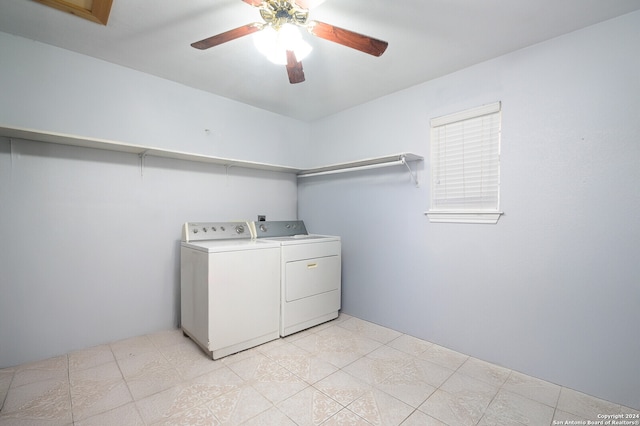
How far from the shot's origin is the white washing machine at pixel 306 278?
2.51 metres

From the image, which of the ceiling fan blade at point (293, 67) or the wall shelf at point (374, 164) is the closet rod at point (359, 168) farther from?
the ceiling fan blade at point (293, 67)

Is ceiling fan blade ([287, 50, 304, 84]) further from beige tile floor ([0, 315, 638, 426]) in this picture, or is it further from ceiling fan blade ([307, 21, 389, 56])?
beige tile floor ([0, 315, 638, 426])

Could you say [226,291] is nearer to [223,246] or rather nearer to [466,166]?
[223,246]

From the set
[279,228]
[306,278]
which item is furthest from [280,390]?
[279,228]

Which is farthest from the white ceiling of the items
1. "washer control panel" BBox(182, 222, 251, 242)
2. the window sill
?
"washer control panel" BBox(182, 222, 251, 242)

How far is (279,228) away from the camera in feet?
10.2

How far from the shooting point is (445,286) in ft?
7.75

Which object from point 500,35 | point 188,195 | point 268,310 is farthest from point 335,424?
point 500,35

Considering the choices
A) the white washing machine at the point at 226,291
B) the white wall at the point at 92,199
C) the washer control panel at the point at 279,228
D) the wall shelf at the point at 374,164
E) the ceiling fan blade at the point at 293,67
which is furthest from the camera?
the washer control panel at the point at 279,228

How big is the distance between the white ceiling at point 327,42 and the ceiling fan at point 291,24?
273 mm

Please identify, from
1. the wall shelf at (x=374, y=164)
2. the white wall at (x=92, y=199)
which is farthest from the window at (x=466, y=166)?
the white wall at (x=92, y=199)

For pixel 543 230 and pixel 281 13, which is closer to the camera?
pixel 281 13

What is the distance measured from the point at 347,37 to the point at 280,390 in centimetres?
209

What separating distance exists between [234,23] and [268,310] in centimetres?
215
